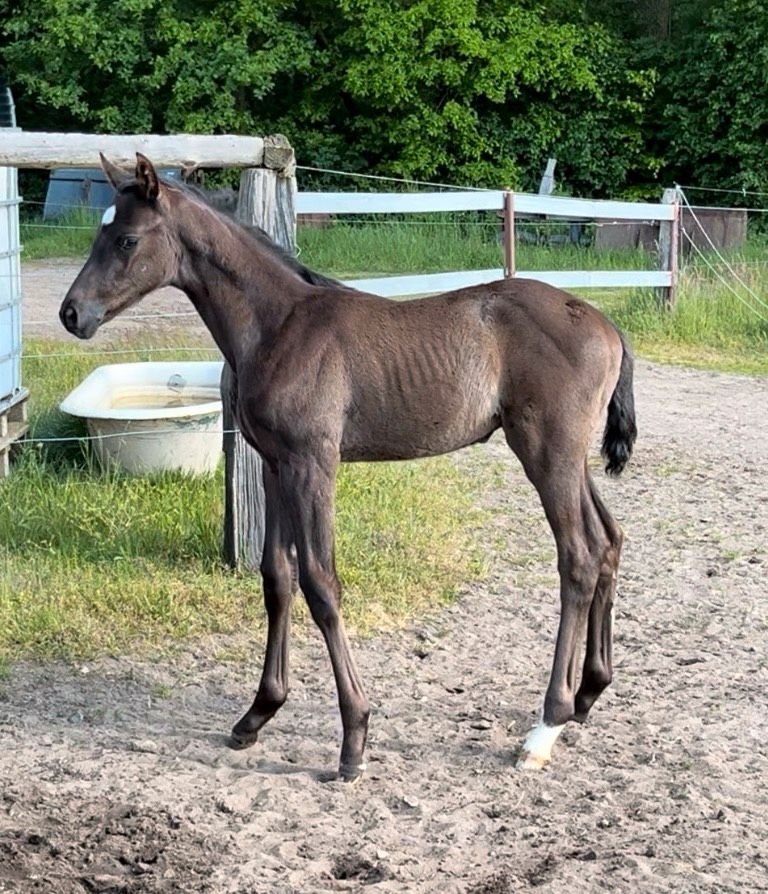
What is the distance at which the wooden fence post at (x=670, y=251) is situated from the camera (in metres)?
13.3

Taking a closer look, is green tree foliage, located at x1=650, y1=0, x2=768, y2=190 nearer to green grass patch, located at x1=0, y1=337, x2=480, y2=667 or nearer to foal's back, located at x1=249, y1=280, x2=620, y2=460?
green grass patch, located at x1=0, y1=337, x2=480, y2=667

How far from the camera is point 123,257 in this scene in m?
4.28

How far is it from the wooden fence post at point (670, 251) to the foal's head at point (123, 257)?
969 centimetres

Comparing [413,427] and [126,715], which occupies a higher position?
[413,427]

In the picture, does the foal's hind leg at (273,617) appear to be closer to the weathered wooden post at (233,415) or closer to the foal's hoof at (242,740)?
the foal's hoof at (242,740)

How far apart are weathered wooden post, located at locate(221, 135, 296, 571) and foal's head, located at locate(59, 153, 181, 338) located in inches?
46.3

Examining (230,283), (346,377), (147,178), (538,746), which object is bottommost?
(538,746)

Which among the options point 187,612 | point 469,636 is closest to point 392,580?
point 469,636

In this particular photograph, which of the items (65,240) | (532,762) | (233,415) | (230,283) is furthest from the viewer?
(65,240)

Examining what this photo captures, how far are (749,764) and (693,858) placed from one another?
2.36 ft

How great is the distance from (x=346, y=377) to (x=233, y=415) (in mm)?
1200

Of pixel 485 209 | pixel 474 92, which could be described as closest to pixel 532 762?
pixel 485 209

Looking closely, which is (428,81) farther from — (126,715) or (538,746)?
(538,746)

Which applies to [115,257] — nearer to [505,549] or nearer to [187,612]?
[187,612]
